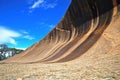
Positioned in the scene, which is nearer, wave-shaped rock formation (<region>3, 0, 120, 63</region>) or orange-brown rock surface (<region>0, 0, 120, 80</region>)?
orange-brown rock surface (<region>0, 0, 120, 80</region>)

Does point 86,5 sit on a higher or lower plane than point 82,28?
higher

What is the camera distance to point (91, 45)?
10.9 metres

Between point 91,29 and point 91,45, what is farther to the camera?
point 91,29

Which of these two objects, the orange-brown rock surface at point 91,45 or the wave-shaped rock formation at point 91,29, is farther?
the wave-shaped rock formation at point 91,29

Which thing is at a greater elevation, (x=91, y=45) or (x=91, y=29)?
(x=91, y=29)

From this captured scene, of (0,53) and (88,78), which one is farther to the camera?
(0,53)

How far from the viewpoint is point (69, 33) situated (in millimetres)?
18484

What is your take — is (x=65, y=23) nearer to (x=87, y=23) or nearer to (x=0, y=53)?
(x=87, y=23)

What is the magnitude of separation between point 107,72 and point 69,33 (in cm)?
1284

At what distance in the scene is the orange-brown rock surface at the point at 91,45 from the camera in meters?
6.13

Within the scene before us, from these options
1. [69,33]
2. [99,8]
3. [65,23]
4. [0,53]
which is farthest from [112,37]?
[0,53]

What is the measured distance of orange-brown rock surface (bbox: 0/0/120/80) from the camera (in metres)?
6.13

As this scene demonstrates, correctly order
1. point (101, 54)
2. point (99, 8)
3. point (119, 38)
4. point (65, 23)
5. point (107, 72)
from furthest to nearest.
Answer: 1. point (65, 23)
2. point (99, 8)
3. point (119, 38)
4. point (101, 54)
5. point (107, 72)

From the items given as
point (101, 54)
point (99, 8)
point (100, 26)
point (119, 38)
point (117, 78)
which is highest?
point (99, 8)
